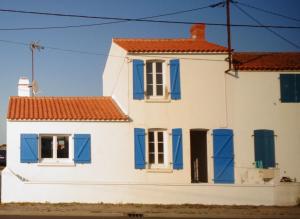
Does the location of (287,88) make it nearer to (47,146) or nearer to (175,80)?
(175,80)

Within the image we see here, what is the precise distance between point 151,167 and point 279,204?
5.42 meters

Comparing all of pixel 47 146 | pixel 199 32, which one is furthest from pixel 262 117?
pixel 47 146

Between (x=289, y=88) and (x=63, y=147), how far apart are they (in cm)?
1037

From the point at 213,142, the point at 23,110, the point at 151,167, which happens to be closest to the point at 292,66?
the point at 213,142

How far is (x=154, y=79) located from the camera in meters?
19.0

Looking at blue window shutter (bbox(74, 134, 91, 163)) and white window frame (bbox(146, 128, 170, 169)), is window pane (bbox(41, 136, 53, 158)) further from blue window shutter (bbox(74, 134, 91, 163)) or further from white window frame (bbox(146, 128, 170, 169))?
white window frame (bbox(146, 128, 170, 169))

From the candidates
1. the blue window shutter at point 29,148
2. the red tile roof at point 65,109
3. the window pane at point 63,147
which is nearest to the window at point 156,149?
the red tile roof at point 65,109

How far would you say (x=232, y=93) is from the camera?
1908cm

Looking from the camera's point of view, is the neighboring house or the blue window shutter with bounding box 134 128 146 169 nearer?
the neighboring house

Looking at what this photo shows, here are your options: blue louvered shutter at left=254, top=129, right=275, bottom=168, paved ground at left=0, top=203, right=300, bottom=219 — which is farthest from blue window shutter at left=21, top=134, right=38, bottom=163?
blue louvered shutter at left=254, top=129, right=275, bottom=168

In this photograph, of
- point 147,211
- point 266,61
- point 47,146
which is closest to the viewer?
point 147,211

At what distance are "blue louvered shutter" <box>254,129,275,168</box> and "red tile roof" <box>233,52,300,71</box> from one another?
9.55ft

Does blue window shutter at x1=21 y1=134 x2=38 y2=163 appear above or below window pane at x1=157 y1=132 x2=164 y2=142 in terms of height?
below

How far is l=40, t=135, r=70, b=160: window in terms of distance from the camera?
18.2m
